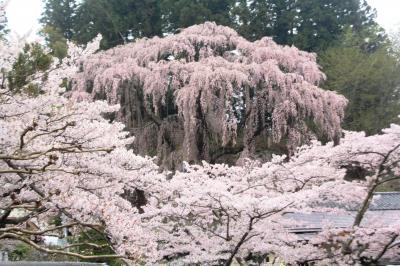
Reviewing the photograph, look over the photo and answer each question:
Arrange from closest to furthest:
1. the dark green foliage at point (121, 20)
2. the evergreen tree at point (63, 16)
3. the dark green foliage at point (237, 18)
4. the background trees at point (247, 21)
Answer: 1. the background trees at point (247, 21)
2. the dark green foliage at point (237, 18)
3. the dark green foliage at point (121, 20)
4. the evergreen tree at point (63, 16)

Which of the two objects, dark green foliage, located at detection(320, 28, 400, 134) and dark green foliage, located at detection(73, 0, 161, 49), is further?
dark green foliage, located at detection(73, 0, 161, 49)

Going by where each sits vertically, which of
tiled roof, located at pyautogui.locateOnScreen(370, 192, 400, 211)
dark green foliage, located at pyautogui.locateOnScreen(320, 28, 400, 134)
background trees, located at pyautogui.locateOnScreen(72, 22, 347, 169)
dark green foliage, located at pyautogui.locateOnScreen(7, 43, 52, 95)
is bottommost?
tiled roof, located at pyautogui.locateOnScreen(370, 192, 400, 211)

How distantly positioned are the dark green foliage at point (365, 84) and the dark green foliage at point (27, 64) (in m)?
13.7

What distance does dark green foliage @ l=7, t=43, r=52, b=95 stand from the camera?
3607 millimetres

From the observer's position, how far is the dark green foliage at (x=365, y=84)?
16328 millimetres

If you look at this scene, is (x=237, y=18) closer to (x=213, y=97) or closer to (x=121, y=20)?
(x=121, y=20)

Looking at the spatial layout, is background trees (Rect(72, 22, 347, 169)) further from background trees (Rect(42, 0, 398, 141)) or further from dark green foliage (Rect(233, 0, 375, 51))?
dark green foliage (Rect(233, 0, 375, 51))

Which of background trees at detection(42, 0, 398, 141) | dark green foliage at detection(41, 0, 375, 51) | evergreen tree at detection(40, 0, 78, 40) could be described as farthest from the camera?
evergreen tree at detection(40, 0, 78, 40)

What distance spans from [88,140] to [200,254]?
203cm

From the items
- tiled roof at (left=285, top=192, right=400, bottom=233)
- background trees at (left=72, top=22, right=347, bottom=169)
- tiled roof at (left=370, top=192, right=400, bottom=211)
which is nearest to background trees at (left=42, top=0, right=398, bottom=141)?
background trees at (left=72, top=22, right=347, bottom=169)

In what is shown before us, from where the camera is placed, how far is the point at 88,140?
15.5 feet

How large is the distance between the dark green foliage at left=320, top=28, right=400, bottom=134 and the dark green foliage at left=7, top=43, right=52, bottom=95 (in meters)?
13.7

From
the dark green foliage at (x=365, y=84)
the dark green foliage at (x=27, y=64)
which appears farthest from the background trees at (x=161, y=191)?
the dark green foliage at (x=365, y=84)

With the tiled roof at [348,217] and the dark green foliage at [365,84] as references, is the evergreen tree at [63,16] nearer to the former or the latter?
the dark green foliage at [365,84]
